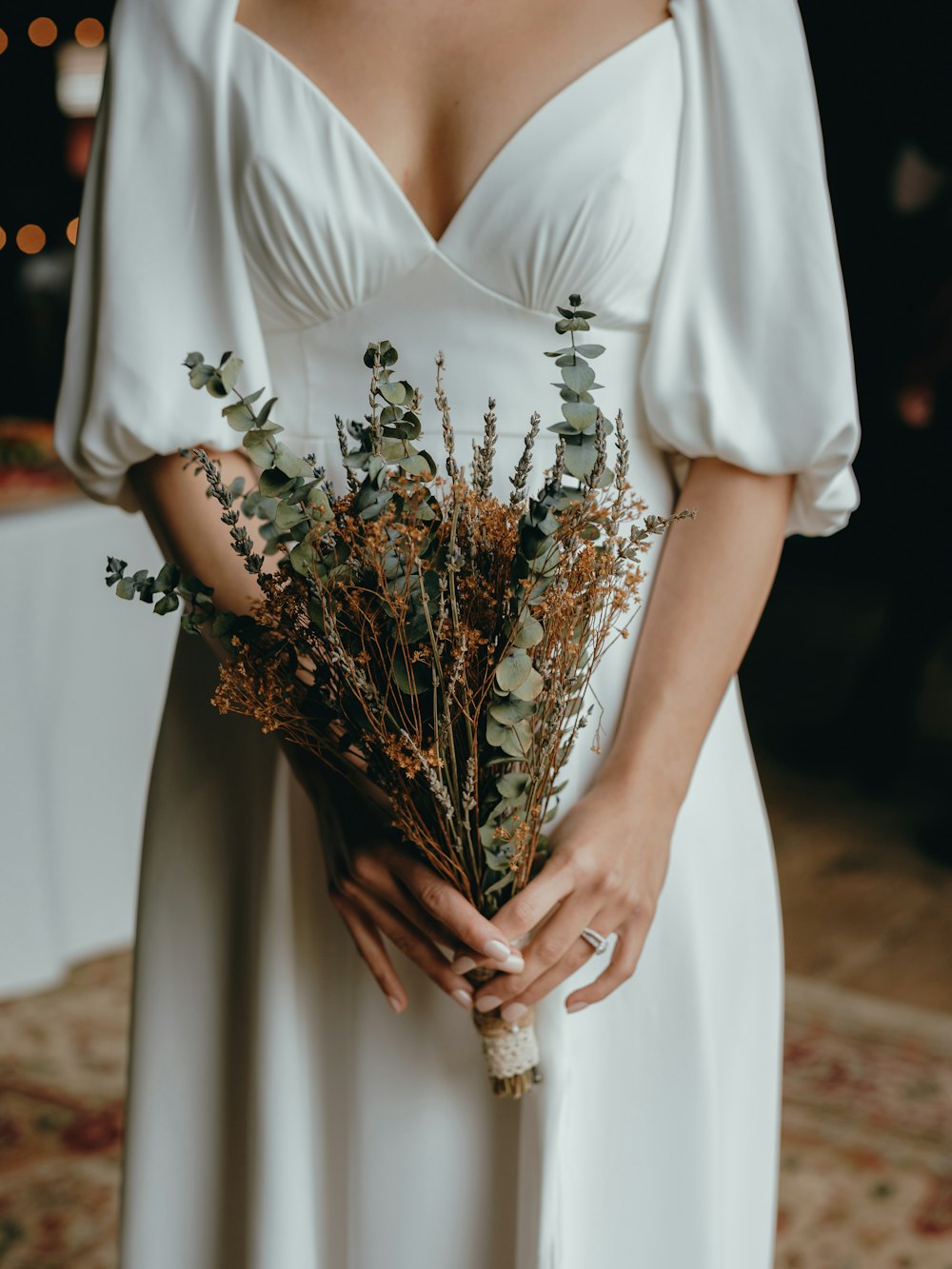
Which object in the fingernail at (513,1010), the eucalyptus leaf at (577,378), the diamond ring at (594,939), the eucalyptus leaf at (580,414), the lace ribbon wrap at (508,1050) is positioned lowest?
the lace ribbon wrap at (508,1050)

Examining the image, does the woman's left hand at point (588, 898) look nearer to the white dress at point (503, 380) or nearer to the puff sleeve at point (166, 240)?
the white dress at point (503, 380)

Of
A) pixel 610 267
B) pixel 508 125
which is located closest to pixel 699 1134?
pixel 610 267

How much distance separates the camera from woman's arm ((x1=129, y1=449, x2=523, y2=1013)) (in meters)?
1.06

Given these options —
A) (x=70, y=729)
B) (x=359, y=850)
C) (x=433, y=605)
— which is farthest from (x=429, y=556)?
(x=70, y=729)

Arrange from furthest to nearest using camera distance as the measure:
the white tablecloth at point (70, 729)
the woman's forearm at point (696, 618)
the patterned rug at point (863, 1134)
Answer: the white tablecloth at point (70, 729)
the patterned rug at point (863, 1134)
the woman's forearm at point (696, 618)

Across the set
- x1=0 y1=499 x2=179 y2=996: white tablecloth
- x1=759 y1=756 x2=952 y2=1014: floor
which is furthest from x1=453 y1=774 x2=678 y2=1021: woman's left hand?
x1=759 y1=756 x2=952 y2=1014: floor

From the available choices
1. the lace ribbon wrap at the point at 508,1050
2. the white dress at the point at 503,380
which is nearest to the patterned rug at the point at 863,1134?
the white dress at the point at 503,380

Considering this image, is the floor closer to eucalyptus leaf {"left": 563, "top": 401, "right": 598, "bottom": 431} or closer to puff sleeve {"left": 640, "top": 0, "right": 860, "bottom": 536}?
puff sleeve {"left": 640, "top": 0, "right": 860, "bottom": 536}

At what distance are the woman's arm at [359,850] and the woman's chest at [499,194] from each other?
0.20 m

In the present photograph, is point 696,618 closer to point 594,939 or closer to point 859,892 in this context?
point 594,939

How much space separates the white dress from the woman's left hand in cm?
10

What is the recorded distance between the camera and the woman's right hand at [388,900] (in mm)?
1051

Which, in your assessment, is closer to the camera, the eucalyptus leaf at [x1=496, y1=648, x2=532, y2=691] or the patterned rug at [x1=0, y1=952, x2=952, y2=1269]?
the eucalyptus leaf at [x1=496, y1=648, x2=532, y2=691]

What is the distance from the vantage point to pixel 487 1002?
1113 mm
